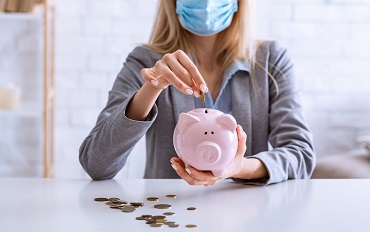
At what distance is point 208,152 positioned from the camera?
106 cm

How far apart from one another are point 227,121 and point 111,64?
167 cm

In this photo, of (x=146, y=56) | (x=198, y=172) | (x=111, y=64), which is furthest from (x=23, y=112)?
(x=198, y=172)

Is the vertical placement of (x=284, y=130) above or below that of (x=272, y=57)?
below

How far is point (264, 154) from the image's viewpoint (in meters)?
1.36

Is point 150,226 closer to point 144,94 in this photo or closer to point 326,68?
point 144,94

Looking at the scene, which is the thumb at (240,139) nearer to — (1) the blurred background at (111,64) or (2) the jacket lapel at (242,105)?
(2) the jacket lapel at (242,105)

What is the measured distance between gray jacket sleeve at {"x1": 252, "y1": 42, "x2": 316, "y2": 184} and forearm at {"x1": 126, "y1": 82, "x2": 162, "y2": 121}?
0.24 m

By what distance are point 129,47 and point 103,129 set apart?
1.38 metres

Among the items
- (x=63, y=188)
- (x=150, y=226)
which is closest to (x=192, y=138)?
(x=150, y=226)

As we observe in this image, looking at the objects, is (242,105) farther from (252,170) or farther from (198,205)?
(198,205)

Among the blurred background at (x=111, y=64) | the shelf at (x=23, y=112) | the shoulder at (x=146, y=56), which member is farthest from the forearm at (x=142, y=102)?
the blurred background at (x=111, y=64)

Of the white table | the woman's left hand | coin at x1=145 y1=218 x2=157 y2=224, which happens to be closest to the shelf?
the white table

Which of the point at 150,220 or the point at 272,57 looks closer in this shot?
the point at 150,220

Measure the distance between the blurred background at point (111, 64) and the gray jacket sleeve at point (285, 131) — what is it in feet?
3.55
